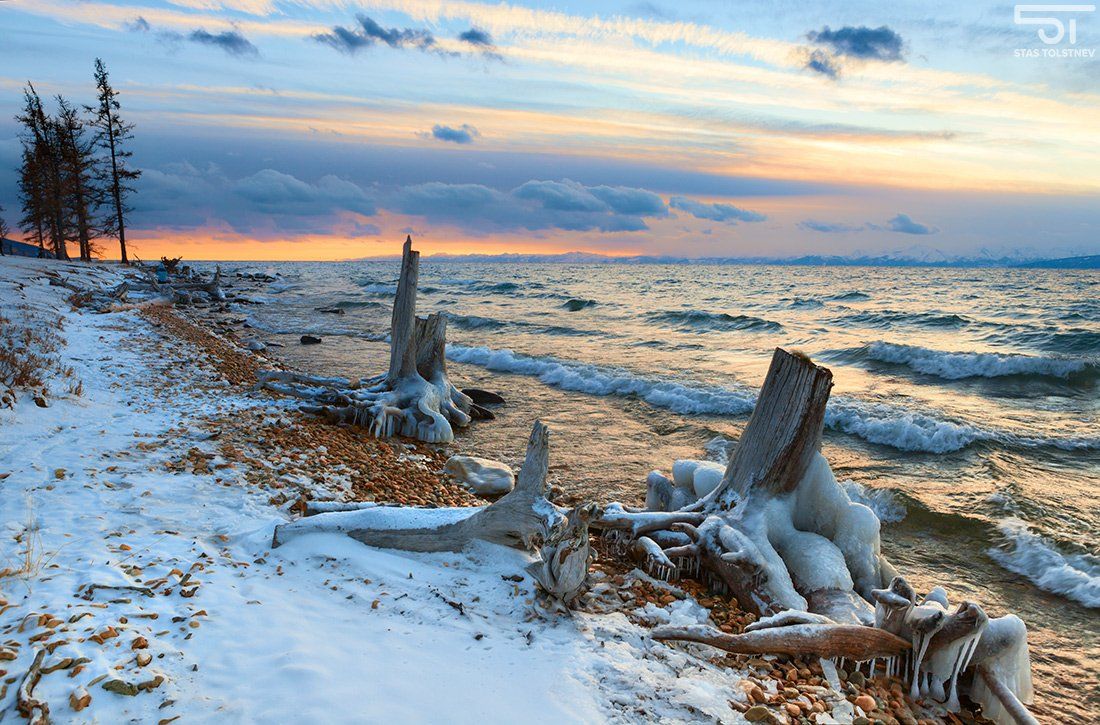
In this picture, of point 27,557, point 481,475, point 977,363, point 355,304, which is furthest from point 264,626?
point 355,304

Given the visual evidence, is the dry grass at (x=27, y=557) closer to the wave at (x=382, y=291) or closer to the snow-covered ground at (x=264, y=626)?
the snow-covered ground at (x=264, y=626)

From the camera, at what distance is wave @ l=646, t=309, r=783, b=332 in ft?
94.3

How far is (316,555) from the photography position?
5.09m

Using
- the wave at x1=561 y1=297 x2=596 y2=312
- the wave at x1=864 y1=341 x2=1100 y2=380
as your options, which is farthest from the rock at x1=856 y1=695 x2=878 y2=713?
the wave at x1=561 y1=297 x2=596 y2=312

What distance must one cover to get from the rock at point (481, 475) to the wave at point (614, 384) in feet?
19.7

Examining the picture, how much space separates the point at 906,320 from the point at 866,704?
98.6 ft

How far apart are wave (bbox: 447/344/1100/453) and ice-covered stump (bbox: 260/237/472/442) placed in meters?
4.65

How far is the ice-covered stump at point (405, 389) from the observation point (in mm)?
11086

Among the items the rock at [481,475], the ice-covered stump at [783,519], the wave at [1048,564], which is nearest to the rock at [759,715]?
the ice-covered stump at [783,519]

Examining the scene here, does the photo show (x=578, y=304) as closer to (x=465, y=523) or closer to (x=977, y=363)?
(x=977, y=363)

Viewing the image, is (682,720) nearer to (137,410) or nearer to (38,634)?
(38,634)

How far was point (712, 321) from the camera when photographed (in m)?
30.8

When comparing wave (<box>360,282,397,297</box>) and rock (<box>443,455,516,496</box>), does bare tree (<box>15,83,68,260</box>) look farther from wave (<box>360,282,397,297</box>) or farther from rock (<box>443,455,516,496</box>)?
rock (<box>443,455,516,496</box>)

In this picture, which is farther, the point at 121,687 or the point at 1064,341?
the point at 1064,341
